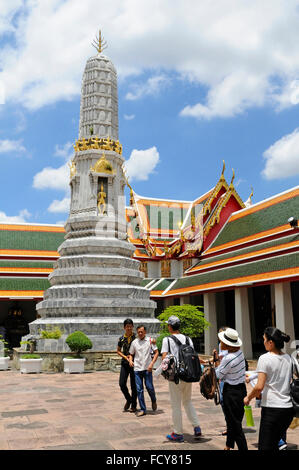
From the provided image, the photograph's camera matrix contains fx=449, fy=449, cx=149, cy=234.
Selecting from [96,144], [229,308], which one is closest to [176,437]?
[96,144]

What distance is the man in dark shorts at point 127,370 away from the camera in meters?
7.64

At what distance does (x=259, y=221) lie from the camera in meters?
23.3

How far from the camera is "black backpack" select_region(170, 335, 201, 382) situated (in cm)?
548

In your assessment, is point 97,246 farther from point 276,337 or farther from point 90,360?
point 276,337

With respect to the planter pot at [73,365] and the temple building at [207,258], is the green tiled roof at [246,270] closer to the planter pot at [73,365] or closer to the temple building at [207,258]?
the temple building at [207,258]

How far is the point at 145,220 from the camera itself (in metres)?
30.6

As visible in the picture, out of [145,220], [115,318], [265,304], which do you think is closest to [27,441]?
[115,318]

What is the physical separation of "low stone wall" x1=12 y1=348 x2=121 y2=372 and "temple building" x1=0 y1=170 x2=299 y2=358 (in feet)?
21.0

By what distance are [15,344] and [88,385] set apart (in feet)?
55.7

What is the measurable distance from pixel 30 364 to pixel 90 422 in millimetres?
8359

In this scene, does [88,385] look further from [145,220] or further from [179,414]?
[145,220]

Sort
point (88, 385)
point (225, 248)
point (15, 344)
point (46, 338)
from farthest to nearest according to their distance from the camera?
point (15, 344) < point (225, 248) < point (46, 338) < point (88, 385)

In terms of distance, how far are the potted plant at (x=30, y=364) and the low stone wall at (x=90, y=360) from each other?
31 centimetres

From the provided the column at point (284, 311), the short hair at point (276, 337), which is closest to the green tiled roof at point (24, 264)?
the column at point (284, 311)
